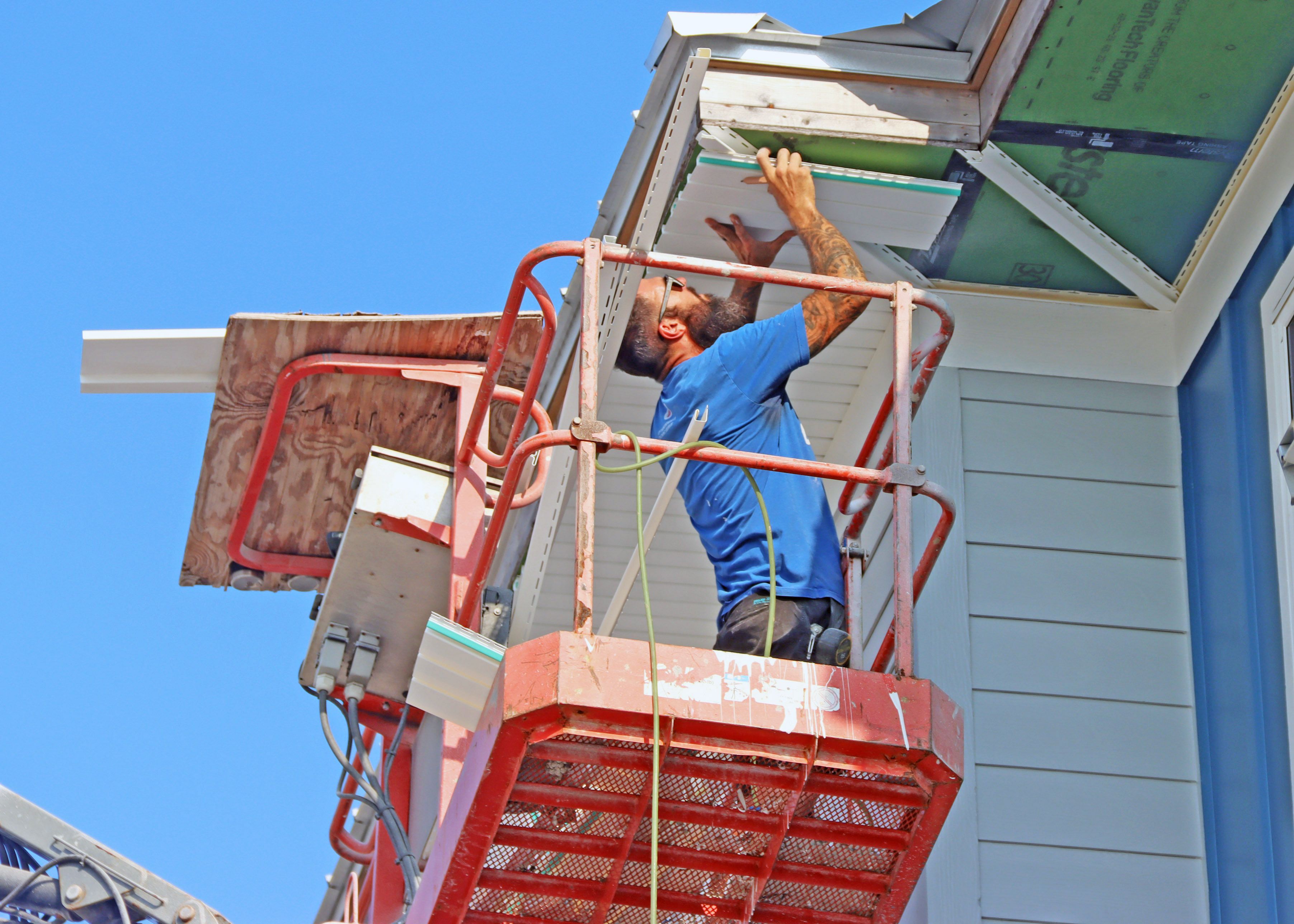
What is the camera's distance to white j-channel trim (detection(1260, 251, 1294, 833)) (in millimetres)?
5078

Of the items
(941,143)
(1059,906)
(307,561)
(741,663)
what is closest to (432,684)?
(741,663)

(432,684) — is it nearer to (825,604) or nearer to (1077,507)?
(825,604)

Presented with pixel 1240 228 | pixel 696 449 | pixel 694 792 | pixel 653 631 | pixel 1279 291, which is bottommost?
pixel 694 792

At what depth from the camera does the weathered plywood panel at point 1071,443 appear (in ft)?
20.0

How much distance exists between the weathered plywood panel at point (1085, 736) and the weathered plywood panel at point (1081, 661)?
0.04 m

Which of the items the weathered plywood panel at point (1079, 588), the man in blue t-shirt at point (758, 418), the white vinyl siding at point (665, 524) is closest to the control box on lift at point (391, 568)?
the white vinyl siding at point (665, 524)

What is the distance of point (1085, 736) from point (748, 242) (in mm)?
2222

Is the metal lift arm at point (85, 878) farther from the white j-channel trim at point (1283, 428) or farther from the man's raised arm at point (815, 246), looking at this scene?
the white j-channel trim at point (1283, 428)

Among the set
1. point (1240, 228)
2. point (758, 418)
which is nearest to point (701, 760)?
point (758, 418)

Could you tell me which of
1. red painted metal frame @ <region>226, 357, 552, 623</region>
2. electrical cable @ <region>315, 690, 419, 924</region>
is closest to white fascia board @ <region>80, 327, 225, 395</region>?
red painted metal frame @ <region>226, 357, 552, 623</region>

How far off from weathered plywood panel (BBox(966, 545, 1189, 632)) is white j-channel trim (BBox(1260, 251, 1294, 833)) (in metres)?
0.70

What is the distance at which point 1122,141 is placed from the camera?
5746 millimetres

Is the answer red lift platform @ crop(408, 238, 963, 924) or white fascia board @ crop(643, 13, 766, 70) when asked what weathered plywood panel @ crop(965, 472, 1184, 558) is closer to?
red lift platform @ crop(408, 238, 963, 924)

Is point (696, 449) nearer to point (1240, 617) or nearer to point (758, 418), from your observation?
point (758, 418)
